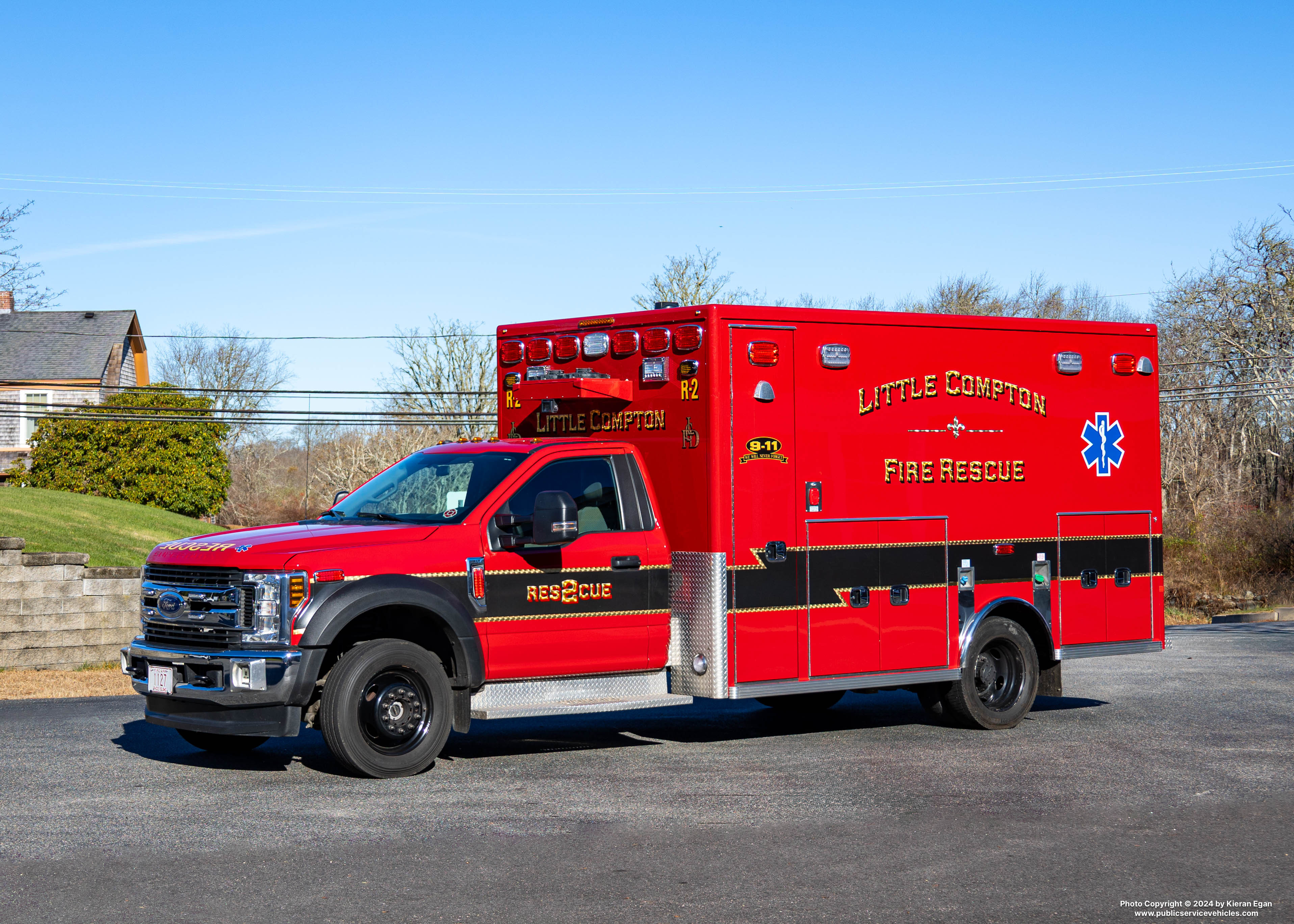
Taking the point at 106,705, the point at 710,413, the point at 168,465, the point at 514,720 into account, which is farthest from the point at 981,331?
the point at 168,465

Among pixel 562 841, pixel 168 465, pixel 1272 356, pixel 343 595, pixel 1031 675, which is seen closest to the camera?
pixel 562 841

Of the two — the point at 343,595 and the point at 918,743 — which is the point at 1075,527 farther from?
the point at 343,595

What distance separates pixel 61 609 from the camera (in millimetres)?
17656

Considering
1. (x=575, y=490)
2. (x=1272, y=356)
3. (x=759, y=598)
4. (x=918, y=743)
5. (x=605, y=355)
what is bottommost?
(x=918, y=743)

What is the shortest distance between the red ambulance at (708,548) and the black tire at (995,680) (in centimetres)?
3

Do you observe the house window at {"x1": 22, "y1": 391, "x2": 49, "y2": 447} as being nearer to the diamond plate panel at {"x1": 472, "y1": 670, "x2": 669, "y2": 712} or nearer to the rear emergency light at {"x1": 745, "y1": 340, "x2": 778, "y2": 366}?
the diamond plate panel at {"x1": 472, "y1": 670, "x2": 669, "y2": 712}

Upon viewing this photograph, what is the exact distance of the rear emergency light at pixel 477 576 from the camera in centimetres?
956

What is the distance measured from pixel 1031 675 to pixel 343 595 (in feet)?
19.6

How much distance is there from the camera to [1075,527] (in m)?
12.2

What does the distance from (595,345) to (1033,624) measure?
14.3ft

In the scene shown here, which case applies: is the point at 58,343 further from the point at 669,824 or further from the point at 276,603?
the point at 669,824

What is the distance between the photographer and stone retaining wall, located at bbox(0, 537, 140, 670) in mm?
17266

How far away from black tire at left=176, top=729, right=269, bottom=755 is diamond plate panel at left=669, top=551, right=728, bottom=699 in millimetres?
3024

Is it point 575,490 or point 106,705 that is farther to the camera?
point 106,705
